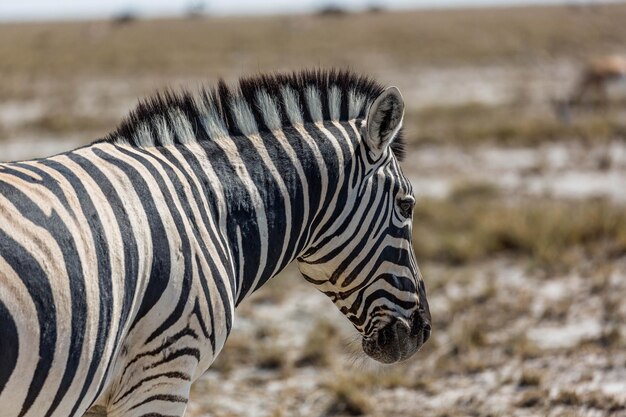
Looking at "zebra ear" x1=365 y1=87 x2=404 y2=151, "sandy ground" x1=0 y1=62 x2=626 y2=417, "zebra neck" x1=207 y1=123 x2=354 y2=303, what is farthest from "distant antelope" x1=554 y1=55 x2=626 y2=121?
"zebra neck" x1=207 y1=123 x2=354 y2=303

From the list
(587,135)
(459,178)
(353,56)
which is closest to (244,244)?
(459,178)

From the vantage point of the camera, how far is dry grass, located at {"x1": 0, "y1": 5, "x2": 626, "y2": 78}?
94.6ft

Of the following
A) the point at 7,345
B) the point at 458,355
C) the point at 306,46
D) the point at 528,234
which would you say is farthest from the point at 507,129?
the point at 306,46

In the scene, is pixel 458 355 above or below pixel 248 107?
above

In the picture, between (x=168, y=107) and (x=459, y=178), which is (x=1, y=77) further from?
(x=168, y=107)

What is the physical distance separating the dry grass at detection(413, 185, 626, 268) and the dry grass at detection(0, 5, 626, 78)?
12.7 m

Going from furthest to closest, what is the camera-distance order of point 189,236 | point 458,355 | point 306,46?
point 306,46, point 458,355, point 189,236

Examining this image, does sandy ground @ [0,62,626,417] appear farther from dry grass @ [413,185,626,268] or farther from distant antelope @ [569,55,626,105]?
distant antelope @ [569,55,626,105]

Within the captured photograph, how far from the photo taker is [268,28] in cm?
5091

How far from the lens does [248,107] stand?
126 inches

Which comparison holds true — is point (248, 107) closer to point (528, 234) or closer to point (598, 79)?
point (528, 234)

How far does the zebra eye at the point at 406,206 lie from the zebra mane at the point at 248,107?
40cm

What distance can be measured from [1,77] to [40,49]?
1119cm

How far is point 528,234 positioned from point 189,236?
6.76m
